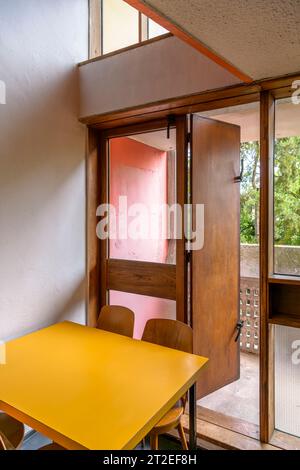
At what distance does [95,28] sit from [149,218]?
5.66ft

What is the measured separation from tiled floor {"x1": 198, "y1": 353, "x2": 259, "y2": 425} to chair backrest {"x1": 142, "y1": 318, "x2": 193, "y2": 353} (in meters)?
0.92

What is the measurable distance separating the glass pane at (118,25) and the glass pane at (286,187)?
139 centimetres

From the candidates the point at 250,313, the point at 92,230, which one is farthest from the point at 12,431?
the point at 250,313

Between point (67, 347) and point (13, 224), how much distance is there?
0.89m

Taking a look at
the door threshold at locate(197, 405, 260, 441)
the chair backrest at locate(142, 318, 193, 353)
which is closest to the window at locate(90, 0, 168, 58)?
the chair backrest at locate(142, 318, 193, 353)

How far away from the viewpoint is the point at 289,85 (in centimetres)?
175

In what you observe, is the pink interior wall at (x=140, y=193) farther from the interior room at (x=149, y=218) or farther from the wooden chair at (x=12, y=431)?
the wooden chair at (x=12, y=431)

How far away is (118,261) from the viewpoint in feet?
8.82

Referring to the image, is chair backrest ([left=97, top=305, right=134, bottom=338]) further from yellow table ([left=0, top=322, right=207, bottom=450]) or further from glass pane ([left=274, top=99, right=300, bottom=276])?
glass pane ([left=274, top=99, right=300, bottom=276])

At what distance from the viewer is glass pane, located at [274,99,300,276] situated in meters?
1.92

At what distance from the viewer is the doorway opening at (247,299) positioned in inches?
87.7
